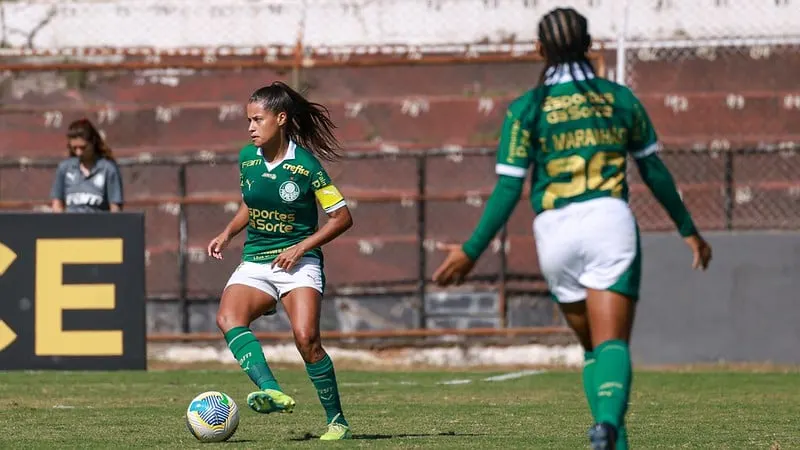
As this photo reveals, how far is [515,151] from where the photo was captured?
6074mm

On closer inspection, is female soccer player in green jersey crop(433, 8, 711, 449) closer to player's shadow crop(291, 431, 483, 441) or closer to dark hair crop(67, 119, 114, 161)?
player's shadow crop(291, 431, 483, 441)

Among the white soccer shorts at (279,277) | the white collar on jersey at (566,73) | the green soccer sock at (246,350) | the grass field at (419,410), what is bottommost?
the grass field at (419,410)

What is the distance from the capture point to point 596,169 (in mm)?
6070

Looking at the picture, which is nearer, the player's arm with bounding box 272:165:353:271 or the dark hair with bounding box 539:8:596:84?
the dark hair with bounding box 539:8:596:84

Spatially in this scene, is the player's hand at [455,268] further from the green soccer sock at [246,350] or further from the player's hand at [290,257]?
the green soccer sock at [246,350]

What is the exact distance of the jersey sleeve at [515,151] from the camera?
19.9 ft

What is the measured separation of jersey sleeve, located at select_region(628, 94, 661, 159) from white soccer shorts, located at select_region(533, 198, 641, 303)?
264 mm

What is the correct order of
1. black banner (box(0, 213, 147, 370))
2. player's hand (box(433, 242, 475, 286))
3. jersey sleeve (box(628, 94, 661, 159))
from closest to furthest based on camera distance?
player's hand (box(433, 242, 475, 286))
jersey sleeve (box(628, 94, 661, 159))
black banner (box(0, 213, 147, 370))

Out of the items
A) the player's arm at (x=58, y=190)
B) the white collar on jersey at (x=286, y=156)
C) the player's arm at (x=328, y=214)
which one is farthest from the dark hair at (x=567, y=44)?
the player's arm at (x=58, y=190)

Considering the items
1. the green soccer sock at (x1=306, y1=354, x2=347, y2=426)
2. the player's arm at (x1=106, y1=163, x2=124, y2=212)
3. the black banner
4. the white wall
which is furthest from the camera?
the white wall

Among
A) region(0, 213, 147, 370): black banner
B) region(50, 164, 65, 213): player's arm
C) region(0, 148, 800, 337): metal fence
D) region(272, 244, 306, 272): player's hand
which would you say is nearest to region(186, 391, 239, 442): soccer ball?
region(272, 244, 306, 272): player's hand

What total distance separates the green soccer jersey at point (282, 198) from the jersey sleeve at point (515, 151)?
2.57 meters

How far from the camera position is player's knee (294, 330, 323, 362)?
8.33 m

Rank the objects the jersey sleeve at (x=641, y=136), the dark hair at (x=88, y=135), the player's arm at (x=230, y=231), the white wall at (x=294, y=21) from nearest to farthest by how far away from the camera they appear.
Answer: the jersey sleeve at (x=641, y=136) → the player's arm at (x=230, y=231) → the dark hair at (x=88, y=135) → the white wall at (x=294, y=21)
